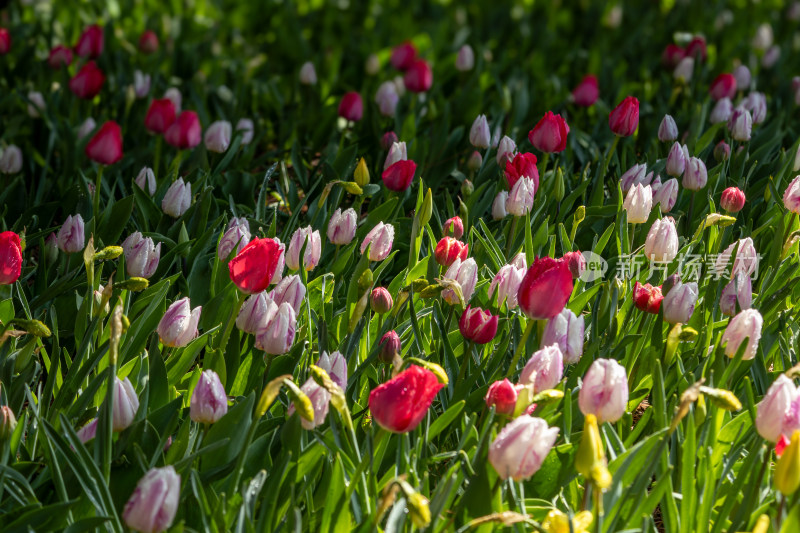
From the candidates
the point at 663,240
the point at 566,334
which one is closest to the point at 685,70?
the point at 663,240

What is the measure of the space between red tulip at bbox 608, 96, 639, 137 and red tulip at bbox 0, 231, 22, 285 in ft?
5.79

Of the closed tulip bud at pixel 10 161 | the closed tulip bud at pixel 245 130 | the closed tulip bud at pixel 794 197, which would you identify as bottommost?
the closed tulip bud at pixel 245 130

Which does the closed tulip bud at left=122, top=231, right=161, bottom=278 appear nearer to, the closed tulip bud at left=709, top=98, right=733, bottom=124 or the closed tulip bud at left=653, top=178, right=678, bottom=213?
the closed tulip bud at left=653, top=178, right=678, bottom=213

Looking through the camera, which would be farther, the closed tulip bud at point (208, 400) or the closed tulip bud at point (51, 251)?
the closed tulip bud at point (51, 251)

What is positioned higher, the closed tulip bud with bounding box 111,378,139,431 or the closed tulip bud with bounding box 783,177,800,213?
the closed tulip bud with bounding box 783,177,800,213

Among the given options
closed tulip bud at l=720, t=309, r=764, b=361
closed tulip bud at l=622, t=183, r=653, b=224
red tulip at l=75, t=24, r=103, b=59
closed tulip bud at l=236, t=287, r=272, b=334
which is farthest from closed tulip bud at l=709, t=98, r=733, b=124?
red tulip at l=75, t=24, r=103, b=59

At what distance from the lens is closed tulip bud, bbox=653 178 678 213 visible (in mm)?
2621

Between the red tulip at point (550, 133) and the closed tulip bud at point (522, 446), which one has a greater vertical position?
the closed tulip bud at point (522, 446)

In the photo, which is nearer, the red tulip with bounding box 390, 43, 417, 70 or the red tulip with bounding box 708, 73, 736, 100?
the red tulip with bounding box 708, 73, 736, 100

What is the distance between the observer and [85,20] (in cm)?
555

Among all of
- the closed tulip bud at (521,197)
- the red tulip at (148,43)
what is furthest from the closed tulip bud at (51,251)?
the red tulip at (148,43)

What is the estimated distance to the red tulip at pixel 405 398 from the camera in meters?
1.41

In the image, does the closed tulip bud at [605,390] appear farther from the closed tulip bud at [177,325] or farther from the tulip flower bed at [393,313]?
the closed tulip bud at [177,325]

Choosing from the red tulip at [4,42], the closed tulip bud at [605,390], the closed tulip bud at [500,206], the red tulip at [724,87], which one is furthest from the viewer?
the red tulip at [4,42]
